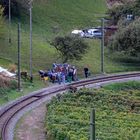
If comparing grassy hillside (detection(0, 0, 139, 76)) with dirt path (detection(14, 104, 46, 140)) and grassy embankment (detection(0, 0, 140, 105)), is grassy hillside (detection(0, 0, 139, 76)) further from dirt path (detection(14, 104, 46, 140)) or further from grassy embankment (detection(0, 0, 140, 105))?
dirt path (detection(14, 104, 46, 140))

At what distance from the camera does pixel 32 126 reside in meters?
39.2

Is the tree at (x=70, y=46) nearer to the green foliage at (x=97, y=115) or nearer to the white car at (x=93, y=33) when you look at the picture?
the green foliage at (x=97, y=115)

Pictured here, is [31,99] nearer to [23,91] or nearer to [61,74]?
[23,91]

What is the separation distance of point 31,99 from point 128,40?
1989cm

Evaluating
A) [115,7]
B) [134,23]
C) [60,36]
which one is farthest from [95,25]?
[60,36]

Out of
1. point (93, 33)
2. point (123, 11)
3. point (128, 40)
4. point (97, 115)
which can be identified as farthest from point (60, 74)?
point (123, 11)

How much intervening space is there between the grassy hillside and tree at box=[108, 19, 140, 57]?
1.64m

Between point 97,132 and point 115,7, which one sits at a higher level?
point 115,7

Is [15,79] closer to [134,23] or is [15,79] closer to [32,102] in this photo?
[32,102]

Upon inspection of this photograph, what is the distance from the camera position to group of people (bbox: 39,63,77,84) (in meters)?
54.1

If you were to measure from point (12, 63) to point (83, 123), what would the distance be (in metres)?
21.7

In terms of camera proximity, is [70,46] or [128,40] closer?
[70,46]

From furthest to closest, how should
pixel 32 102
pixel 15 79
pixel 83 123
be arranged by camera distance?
1. pixel 15 79
2. pixel 32 102
3. pixel 83 123

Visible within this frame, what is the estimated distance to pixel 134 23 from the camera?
66125 millimetres
